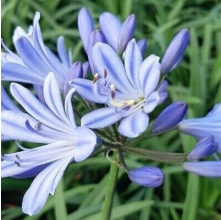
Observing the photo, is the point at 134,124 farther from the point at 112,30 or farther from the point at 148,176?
the point at 112,30

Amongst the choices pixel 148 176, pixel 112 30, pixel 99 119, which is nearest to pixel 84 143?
pixel 99 119

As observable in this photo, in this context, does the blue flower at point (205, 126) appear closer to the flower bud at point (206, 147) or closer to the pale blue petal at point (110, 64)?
the flower bud at point (206, 147)

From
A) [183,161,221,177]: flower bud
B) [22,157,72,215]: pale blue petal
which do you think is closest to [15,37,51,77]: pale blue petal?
[22,157,72,215]: pale blue petal

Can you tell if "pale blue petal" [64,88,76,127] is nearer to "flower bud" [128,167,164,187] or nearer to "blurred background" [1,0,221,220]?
"flower bud" [128,167,164,187]

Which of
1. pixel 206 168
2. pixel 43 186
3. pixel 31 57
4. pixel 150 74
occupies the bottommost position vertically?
pixel 206 168

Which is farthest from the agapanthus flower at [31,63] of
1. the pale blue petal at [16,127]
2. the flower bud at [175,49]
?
the flower bud at [175,49]

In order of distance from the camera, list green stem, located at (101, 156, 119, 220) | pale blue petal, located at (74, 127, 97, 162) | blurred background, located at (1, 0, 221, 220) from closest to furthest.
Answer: pale blue petal, located at (74, 127, 97, 162)
green stem, located at (101, 156, 119, 220)
blurred background, located at (1, 0, 221, 220)

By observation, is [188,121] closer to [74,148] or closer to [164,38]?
[74,148]
